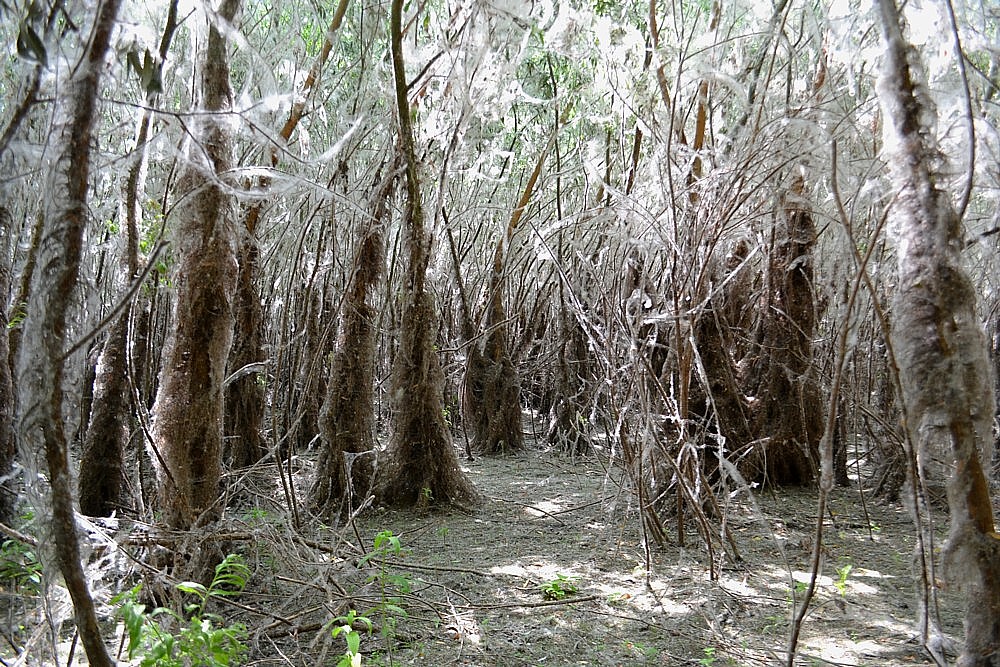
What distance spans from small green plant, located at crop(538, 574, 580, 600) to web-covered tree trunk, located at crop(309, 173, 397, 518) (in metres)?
1.80

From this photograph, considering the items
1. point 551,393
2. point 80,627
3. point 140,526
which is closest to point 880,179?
point 80,627

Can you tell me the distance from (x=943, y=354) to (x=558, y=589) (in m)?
2.13

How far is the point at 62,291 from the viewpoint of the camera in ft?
4.79

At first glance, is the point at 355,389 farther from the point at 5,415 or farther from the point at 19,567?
the point at 19,567

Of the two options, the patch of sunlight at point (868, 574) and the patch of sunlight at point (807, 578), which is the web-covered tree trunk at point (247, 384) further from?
the patch of sunlight at point (868, 574)

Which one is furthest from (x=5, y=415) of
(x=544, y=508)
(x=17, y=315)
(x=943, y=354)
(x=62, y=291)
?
(x=943, y=354)

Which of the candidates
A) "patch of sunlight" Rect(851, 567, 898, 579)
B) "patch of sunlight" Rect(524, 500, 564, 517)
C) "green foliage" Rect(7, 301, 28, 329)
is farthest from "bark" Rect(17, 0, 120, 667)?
"patch of sunlight" Rect(524, 500, 564, 517)

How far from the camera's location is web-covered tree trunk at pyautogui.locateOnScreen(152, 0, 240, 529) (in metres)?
2.97

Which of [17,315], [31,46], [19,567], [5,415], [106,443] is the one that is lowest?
[19,567]

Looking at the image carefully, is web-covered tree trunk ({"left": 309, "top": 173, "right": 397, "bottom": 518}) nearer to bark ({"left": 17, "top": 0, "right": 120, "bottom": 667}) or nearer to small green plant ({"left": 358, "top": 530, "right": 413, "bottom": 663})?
small green plant ({"left": 358, "top": 530, "right": 413, "bottom": 663})

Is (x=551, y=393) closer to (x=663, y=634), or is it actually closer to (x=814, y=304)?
(x=814, y=304)

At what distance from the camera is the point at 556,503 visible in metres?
5.29

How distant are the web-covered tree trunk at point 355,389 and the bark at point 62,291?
3320mm

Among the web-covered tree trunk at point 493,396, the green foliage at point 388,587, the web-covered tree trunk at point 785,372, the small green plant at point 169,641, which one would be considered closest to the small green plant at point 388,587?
the green foliage at point 388,587
